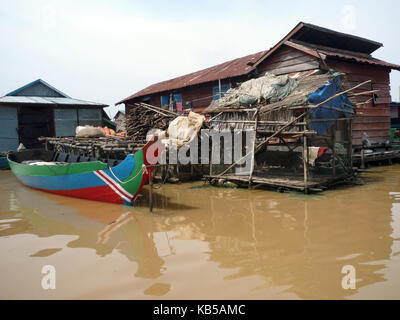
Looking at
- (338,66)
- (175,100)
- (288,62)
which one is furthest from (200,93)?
(338,66)

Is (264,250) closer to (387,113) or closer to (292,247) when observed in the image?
(292,247)

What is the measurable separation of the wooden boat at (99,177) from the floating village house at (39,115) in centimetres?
1150

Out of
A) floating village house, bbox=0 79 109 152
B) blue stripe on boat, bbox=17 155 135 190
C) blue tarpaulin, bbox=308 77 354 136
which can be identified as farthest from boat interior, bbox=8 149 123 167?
blue tarpaulin, bbox=308 77 354 136

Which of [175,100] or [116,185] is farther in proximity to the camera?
[175,100]

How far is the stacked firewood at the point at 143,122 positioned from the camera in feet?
44.6

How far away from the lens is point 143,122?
1509 centimetres

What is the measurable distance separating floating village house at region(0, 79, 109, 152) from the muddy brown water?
14.3m

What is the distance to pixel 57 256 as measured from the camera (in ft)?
15.0

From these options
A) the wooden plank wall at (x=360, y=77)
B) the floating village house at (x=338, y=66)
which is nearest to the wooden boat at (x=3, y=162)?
the floating village house at (x=338, y=66)

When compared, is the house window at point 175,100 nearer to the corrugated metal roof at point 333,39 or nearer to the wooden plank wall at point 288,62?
the wooden plank wall at point 288,62

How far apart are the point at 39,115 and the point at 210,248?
22.5 metres

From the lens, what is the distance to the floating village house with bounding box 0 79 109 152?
20.0m
